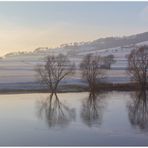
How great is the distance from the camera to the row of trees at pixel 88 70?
35062mm

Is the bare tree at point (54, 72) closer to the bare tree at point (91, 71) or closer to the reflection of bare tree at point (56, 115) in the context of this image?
the bare tree at point (91, 71)

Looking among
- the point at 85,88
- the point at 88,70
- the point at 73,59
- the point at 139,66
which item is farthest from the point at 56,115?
the point at 73,59

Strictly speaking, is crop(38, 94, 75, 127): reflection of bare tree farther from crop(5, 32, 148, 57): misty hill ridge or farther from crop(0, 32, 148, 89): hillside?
crop(5, 32, 148, 57): misty hill ridge

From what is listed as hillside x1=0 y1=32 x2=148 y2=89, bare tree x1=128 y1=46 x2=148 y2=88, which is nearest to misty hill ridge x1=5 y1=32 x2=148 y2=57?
hillside x1=0 y1=32 x2=148 y2=89

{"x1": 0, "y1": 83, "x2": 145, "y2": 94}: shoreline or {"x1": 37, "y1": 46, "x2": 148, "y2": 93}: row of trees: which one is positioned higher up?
{"x1": 37, "y1": 46, "x2": 148, "y2": 93}: row of trees

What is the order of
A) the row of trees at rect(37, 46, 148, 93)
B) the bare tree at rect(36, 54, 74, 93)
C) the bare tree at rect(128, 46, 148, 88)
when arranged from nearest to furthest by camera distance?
the bare tree at rect(36, 54, 74, 93)
the row of trees at rect(37, 46, 148, 93)
the bare tree at rect(128, 46, 148, 88)

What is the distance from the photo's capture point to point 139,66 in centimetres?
3894

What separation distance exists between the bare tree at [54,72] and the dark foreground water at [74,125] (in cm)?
1441

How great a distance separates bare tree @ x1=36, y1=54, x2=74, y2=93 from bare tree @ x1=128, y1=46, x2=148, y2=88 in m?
7.40

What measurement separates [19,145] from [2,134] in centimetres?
214

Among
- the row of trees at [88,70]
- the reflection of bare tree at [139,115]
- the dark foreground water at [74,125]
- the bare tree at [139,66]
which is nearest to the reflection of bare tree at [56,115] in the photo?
the dark foreground water at [74,125]

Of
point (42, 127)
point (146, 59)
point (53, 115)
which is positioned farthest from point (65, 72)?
point (42, 127)

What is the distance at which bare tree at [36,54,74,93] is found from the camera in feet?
113

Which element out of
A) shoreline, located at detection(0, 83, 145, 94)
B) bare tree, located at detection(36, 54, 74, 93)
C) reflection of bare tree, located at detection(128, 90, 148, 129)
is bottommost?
shoreline, located at detection(0, 83, 145, 94)
